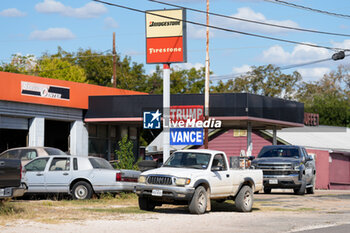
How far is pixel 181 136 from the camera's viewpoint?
25062 millimetres

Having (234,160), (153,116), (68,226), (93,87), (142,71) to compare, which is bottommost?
→ (68,226)

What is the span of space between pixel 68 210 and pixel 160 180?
2.52 m

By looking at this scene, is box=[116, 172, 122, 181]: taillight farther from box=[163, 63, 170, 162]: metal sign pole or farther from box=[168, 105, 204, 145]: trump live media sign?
box=[168, 105, 204, 145]: trump live media sign

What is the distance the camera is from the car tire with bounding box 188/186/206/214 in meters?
15.8

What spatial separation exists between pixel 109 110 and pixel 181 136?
11028mm

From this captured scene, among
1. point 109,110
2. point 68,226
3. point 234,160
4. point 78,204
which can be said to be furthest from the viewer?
point 109,110

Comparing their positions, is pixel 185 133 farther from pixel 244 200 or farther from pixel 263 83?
pixel 263 83

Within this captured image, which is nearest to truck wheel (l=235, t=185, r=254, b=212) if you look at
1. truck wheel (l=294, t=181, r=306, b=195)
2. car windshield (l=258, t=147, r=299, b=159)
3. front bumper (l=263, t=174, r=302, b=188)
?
front bumper (l=263, t=174, r=302, b=188)

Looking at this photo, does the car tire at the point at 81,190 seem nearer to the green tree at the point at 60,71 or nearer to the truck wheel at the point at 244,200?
the truck wheel at the point at 244,200

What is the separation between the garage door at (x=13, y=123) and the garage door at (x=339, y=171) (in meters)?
21.0

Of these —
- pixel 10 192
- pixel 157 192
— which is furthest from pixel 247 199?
pixel 10 192

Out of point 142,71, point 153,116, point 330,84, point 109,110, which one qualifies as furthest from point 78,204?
point 330,84

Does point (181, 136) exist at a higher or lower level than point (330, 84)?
lower

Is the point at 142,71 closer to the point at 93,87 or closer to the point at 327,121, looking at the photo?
the point at 327,121
